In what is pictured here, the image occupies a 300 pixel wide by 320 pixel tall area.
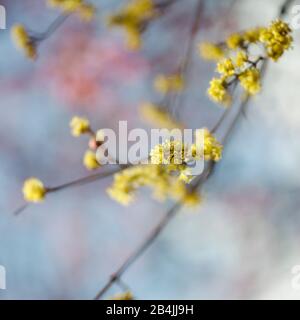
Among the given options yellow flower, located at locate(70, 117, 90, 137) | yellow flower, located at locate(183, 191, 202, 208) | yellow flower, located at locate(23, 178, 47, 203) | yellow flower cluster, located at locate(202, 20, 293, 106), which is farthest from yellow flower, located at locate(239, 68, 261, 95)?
yellow flower, located at locate(23, 178, 47, 203)

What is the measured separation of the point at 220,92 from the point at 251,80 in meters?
0.11

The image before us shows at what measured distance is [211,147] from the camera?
4.62 feet

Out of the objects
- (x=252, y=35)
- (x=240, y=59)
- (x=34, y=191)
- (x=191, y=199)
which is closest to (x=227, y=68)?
(x=240, y=59)

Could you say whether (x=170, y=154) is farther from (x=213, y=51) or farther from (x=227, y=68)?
(x=213, y=51)

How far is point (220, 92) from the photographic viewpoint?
4.80 feet

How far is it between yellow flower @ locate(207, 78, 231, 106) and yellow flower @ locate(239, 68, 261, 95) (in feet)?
0.21

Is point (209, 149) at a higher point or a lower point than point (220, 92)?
lower

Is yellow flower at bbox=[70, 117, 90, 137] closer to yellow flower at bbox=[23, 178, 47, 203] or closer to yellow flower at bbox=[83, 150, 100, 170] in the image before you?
yellow flower at bbox=[83, 150, 100, 170]

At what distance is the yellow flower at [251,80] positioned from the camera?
4.70 feet

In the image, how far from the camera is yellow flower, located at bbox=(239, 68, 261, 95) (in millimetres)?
1432

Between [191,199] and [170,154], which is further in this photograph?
[170,154]
